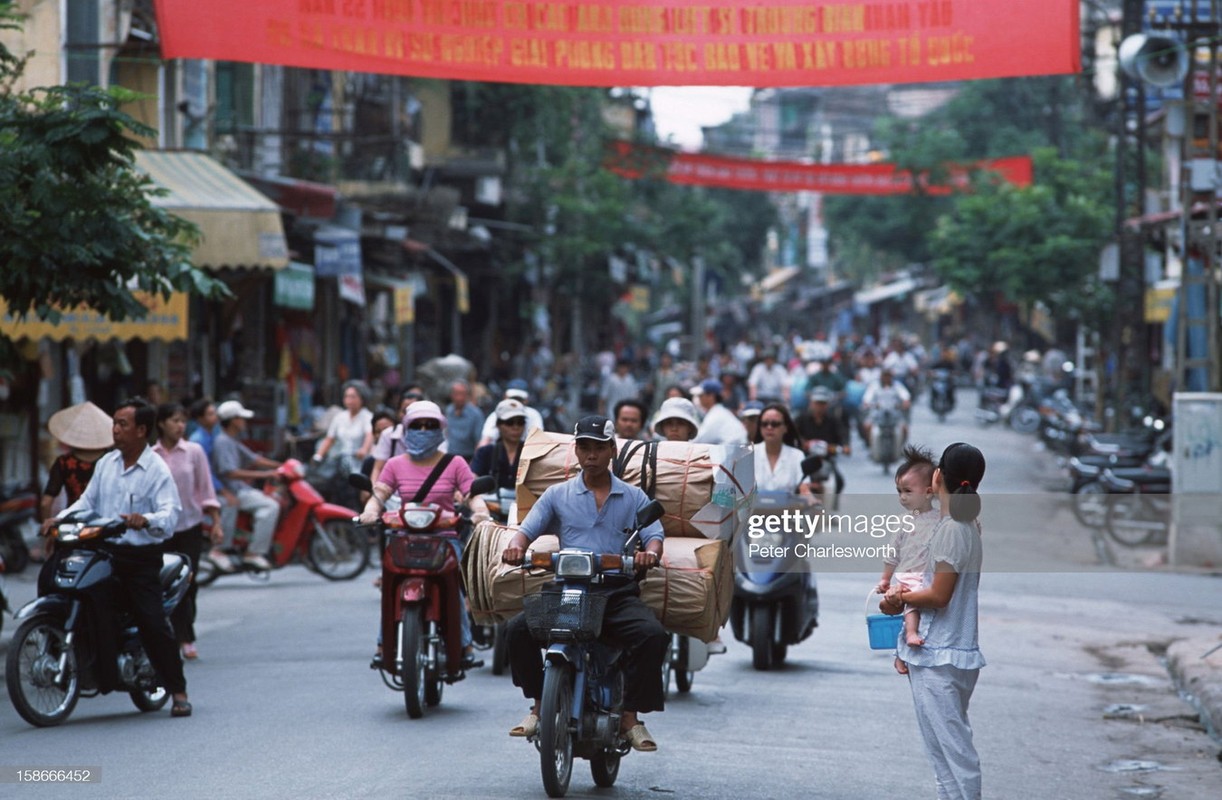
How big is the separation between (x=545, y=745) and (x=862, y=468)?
22364mm

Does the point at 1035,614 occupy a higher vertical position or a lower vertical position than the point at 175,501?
lower

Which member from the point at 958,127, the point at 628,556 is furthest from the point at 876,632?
the point at 958,127

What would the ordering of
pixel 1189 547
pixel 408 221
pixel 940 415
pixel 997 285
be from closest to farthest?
1. pixel 1189 547
2. pixel 408 221
3. pixel 997 285
4. pixel 940 415

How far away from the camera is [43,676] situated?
29.7ft

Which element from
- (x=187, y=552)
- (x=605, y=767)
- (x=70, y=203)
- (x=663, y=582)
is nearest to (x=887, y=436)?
(x=187, y=552)

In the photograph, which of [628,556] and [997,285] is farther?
[997,285]

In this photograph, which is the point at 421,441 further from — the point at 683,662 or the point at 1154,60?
the point at 1154,60

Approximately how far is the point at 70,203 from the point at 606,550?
540 centimetres

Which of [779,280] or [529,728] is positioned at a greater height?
[779,280]

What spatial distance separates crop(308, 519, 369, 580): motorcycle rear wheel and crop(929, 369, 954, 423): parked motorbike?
25474mm

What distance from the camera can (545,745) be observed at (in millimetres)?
7016

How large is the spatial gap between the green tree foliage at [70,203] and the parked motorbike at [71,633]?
2.57 metres

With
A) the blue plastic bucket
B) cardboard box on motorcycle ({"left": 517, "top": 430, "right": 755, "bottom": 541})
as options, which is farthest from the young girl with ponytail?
cardboard box on motorcycle ({"left": 517, "top": 430, "right": 755, "bottom": 541})

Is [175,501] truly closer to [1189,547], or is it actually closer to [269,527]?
[269,527]
